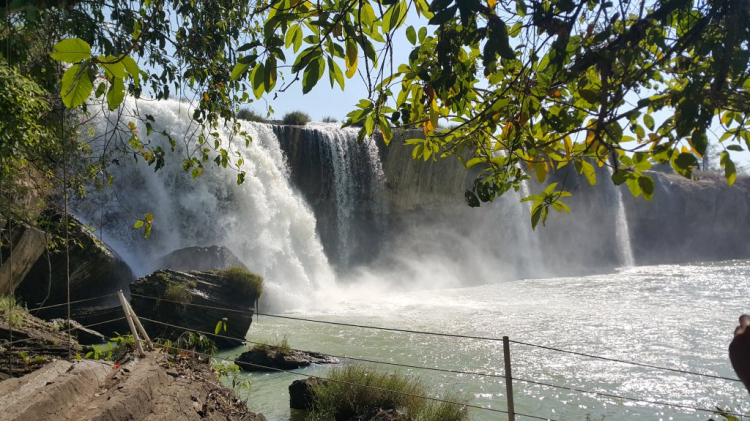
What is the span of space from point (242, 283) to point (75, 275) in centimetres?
317

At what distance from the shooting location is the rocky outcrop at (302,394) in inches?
265

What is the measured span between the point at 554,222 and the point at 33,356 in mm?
32625

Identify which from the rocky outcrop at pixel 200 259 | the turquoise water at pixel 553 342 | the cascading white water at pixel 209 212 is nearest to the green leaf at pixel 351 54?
the turquoise water at pixel 553 342

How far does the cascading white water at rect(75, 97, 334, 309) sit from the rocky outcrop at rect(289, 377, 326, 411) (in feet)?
30.8

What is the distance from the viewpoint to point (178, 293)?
10750 mm

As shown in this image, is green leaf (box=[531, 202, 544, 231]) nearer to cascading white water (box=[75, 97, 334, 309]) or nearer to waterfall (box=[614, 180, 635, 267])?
cascading white water (box=[75, 97, 334, 309])

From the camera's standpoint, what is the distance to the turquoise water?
7.68 metres

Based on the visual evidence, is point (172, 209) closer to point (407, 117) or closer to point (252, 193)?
point (252, 193)

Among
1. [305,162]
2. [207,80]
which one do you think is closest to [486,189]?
[207,80]

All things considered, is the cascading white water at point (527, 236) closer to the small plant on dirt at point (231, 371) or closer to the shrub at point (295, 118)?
the shrub at point (295, 118)

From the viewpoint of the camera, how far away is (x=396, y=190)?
27906mm

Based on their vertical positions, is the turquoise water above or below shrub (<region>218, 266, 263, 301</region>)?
below

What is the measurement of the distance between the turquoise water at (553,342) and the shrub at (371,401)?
0.66 m

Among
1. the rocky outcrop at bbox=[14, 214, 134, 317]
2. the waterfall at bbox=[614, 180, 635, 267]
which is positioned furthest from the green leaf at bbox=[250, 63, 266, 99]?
the waterfall at bbox=[614, 180, 635, 267]
